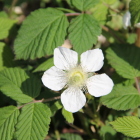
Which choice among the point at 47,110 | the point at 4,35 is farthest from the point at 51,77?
the point at 4,35

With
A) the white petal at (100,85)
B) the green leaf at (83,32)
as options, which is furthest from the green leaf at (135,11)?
the white petal at (100,85)

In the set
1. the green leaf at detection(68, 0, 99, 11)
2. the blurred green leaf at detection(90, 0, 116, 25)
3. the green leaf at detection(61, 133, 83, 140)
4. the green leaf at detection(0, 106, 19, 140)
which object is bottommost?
the green leaf at detection(61, 133, 83, 140)

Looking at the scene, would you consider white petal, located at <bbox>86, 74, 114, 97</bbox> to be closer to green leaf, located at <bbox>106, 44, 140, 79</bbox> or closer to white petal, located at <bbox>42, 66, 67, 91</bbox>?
white petal, located at <bbox>42, 66, 67, 91</bbox>

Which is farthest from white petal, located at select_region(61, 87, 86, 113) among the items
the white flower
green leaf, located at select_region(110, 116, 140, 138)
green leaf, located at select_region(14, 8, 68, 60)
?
green leaf, located at select_region(14, 8, 68, 60)

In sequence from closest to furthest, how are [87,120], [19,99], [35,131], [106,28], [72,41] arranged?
1. [35,131]
2. [19,99]
3. [72,41]
4. [87,120]
5. [106,28]

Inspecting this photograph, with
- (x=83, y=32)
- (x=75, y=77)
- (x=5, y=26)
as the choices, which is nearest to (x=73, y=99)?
(x=75, y=77)

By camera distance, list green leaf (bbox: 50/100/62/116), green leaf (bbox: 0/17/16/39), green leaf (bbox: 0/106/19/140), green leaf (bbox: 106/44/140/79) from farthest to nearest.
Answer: green leaf (bbox: 0/17/16/39)
green leaf (bbox: 106/44/140/79)
green leaf (bbox: 50/100/62/116)
green leaf (bbox: 0/106/19/140)

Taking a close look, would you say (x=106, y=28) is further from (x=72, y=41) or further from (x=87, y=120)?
(x=87, y=120)
